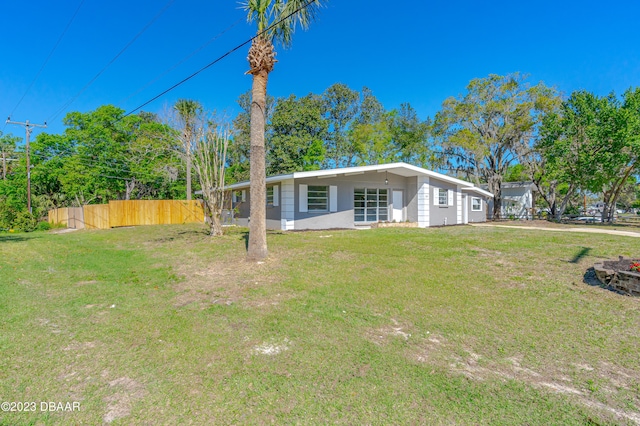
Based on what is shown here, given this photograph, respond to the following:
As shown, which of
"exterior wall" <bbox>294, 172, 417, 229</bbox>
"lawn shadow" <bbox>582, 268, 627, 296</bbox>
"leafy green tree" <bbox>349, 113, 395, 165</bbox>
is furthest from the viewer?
"leafy green tree" <bbox>349, 113, 395, 165</bbox>

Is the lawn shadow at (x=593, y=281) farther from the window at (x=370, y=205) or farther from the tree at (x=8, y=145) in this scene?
the tree at (x=8, y=145)

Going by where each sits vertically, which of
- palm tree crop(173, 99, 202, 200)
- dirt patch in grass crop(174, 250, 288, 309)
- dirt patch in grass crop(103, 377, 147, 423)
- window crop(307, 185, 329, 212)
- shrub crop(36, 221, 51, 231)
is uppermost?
palm tree crop(173, 99, 202, 200)

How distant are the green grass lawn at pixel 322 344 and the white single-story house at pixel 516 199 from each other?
84.1 feet

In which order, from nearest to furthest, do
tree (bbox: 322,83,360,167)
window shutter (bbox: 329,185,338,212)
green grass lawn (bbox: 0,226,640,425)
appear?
green grass lawn (bbox: 0,226,640,425), window shutter (bbox: 329,185,338,212), tree (bbox: 322,83,360,167)

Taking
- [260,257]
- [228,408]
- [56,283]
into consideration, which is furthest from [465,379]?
[56,283]

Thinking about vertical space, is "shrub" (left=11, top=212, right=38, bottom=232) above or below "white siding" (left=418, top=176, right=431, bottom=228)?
below

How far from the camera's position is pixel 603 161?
1961 centimetres

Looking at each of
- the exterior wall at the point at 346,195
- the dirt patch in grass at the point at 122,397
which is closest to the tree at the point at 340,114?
the exterior wall at the point at 346,195

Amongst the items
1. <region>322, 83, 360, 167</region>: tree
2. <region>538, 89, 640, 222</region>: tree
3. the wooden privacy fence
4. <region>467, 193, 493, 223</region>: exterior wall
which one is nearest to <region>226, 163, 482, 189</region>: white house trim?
<region>467, 193, 493, 223</region>: exterior wall

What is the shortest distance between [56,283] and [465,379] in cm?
710

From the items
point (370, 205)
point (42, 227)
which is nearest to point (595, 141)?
point (370, 205)

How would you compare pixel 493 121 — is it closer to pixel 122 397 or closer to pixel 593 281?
pixel 593 281

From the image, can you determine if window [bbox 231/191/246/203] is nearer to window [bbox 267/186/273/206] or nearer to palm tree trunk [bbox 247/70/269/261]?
window [bbox 267/186/273/206]

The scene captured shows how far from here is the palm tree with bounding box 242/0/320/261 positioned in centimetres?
815
